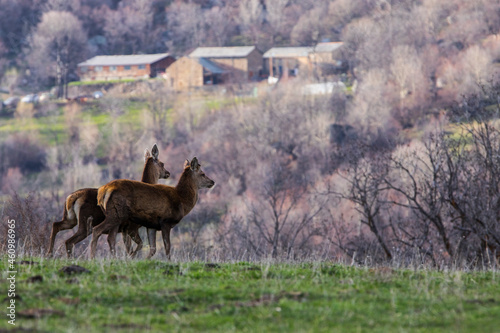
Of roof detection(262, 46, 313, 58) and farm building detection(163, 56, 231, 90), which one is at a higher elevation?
roof detection(262, 46, 313, 58)

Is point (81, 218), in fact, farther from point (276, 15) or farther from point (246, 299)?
point (276, 15)

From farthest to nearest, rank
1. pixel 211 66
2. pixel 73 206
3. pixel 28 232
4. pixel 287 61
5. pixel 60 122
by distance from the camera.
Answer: pixel 287 61, pixel 211 66, pixel 60 122, pixel 28 232, pixel 73 206

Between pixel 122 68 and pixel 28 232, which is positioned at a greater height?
pixel 122 68

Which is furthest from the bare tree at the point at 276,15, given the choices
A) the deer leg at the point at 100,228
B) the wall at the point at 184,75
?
the deer leg at the point at 100,228

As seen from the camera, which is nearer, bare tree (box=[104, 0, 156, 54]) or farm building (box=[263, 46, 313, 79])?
farm building (box=[263, 46, 313, 79])

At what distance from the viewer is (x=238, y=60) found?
140 metres

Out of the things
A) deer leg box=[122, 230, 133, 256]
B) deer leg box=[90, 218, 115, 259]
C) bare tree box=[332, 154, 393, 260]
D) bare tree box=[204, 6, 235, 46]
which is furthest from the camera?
bare tree box=[204, 6, 235, 46]

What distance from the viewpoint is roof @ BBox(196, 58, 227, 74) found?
132m

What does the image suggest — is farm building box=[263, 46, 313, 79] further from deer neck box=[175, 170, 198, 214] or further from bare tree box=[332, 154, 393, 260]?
deer neck box=[175, 170, 198, 214]

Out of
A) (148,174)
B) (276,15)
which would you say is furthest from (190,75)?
(148,174)

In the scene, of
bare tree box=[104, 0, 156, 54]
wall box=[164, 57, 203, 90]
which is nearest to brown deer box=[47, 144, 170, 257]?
wall box=[164, 57, 203, 90]

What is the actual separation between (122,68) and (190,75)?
1720 cm

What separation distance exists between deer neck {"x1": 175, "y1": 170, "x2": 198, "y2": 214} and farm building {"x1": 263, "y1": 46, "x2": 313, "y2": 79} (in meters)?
124

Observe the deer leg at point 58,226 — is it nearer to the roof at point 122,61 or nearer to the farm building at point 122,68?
the farm building at point 122,68
